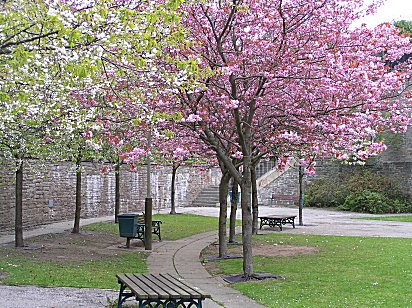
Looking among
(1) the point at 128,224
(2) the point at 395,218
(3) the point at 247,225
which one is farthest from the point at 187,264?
(2) the point at 395,218

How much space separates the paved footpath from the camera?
8.58m

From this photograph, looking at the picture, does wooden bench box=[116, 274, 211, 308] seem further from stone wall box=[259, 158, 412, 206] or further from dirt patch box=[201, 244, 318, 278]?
stone wall box=[259, 158, 412, 206]

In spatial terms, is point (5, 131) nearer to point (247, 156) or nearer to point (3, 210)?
point (247, 156)

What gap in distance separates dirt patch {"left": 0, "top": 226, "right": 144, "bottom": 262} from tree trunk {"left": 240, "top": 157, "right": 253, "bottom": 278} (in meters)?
4.21

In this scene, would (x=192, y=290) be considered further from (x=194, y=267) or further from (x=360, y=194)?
(x=360, y=194)

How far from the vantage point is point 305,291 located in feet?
31.9

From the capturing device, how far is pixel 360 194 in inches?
1251

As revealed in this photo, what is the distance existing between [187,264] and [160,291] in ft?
20.6

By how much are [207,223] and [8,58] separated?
17807 mm

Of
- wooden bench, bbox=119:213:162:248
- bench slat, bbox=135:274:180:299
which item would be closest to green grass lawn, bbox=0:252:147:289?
wooden bench, bbox=119:213:162:248

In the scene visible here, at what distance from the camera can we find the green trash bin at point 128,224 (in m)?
15.8

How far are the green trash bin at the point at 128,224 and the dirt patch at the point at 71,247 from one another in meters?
0.46

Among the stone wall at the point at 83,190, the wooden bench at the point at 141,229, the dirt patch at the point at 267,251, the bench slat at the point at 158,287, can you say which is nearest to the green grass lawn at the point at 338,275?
the dirt patch at the point at 267,251

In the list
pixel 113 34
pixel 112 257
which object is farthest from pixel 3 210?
pixel 113 34
